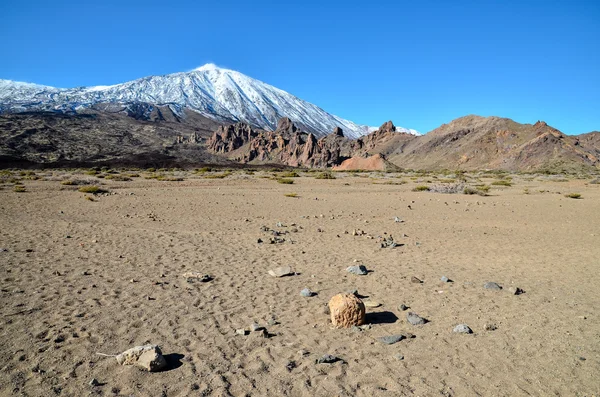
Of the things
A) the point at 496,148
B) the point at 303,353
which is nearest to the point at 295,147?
the point at 496,148

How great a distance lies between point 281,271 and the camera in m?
7.27

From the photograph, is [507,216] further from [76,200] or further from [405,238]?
[76,200]

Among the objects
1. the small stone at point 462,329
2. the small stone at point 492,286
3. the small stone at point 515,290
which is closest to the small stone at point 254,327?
the small stone at point 462,329

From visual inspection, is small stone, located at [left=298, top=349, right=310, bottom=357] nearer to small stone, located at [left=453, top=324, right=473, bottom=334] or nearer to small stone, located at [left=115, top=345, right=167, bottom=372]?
small stone, located at [left=115, top=345, right=167, bottom=372]

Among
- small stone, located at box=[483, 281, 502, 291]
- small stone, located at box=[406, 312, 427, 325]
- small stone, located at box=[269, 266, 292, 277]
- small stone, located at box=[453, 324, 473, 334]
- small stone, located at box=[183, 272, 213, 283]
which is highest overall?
small stone, located at box=[483, 281, 502, 291]

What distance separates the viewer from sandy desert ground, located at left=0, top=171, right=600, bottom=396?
369 centimetres

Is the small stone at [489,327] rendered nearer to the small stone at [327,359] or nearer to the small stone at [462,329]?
the small stone at [462,329]

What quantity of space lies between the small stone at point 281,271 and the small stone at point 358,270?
51.6 inches

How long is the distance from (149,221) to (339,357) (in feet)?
37.3

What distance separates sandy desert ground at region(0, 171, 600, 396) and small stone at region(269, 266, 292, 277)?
0.16m

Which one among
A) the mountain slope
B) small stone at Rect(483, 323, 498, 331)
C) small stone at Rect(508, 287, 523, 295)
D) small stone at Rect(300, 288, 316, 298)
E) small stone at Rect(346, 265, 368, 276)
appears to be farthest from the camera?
the mountain slope

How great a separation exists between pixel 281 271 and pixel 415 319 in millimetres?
3047

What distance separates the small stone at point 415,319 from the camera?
5.02 metres

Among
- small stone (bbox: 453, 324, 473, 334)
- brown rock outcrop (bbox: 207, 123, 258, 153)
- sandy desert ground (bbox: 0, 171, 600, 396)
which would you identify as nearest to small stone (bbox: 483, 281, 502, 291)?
sandy desert ground (bbox: 0, 171, 600, 396)
